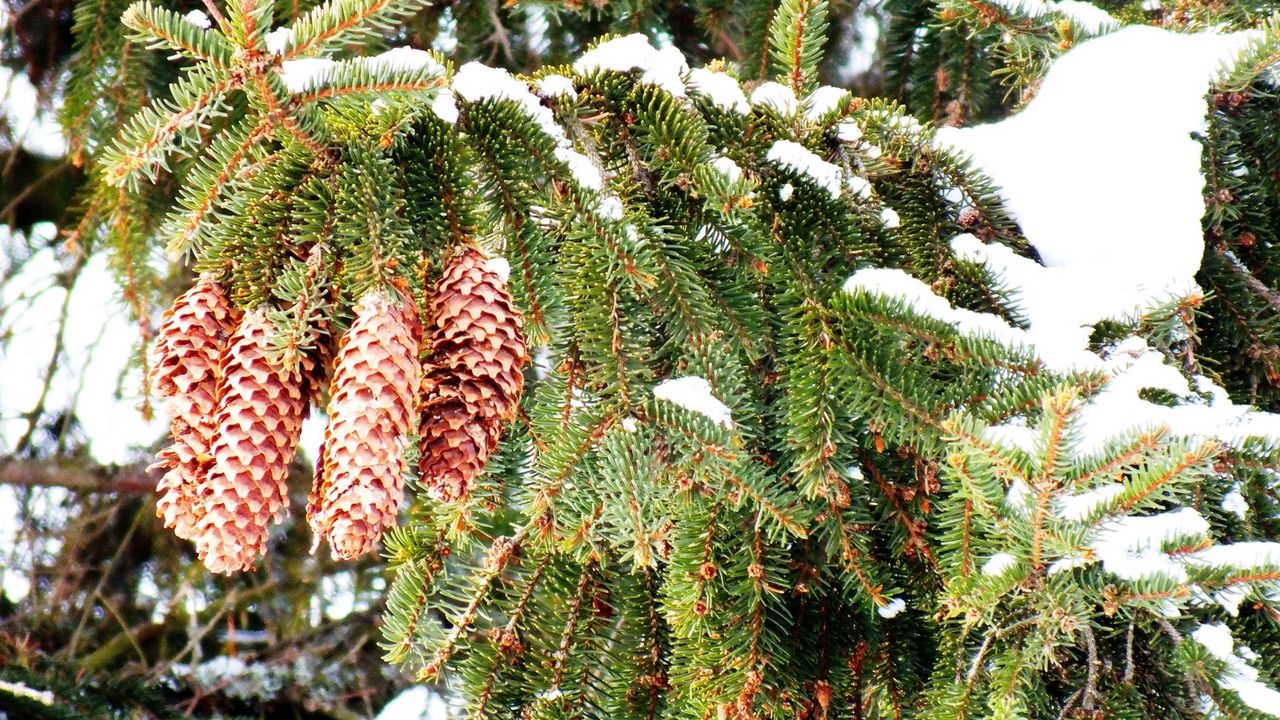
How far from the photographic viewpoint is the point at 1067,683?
1.15m

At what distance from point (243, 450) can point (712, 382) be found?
0.56 meters

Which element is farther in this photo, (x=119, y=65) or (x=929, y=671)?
(x=119, y=65)

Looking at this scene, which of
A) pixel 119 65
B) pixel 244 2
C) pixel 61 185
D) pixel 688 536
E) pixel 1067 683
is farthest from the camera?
pixel 61 185

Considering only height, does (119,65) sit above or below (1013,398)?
above

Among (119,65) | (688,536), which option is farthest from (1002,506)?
(119,65)

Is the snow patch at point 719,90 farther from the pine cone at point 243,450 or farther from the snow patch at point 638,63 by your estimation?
the pine cone at point 243,450

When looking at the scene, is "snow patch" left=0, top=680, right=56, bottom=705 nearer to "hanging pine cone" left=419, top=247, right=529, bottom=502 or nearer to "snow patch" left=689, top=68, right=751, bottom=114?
"hanging pine cone" left=419, top=247, right=529, bottom=502

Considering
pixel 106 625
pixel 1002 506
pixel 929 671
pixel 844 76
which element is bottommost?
pixel 106 625

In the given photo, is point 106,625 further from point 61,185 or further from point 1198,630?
point 1198,630

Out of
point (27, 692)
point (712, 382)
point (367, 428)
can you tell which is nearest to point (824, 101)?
point (712, 382)

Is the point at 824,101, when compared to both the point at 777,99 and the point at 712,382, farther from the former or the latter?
the point at 712,382

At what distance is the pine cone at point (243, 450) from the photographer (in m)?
0.98

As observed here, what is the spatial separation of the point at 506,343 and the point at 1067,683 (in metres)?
0.83

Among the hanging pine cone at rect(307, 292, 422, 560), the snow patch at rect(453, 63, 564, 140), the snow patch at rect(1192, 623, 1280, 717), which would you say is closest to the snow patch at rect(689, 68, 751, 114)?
the snow patch at rect(453, 63, 564, 140)
